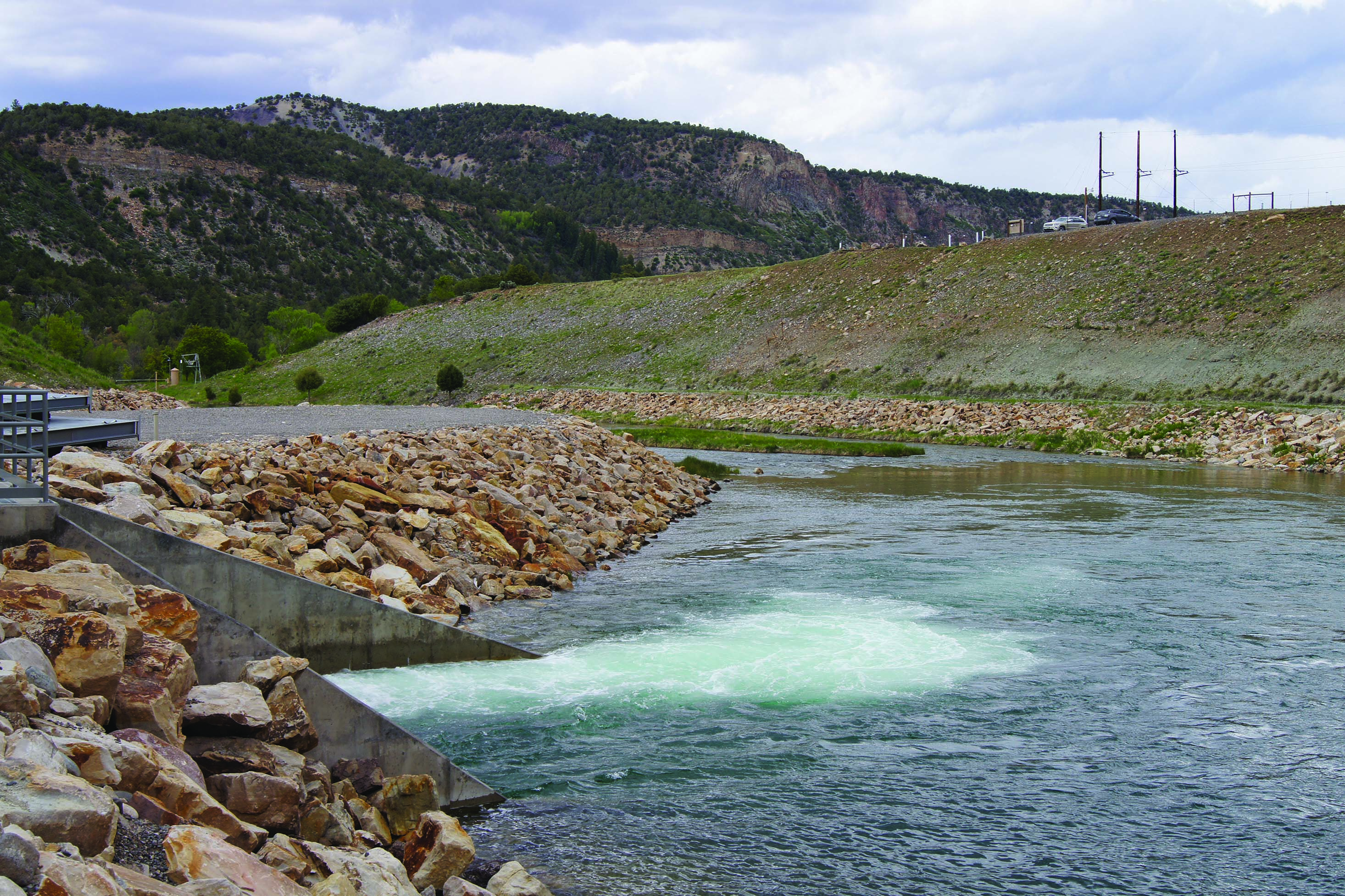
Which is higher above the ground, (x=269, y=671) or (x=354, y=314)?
(x=354, y=314)

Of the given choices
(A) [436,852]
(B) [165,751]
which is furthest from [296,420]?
(A) [436,852]

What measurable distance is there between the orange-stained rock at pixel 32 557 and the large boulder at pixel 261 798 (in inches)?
97.7

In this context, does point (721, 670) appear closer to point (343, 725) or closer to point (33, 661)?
point (343, 725)

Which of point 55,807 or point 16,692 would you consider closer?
point 55,807

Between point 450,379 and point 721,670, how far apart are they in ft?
202

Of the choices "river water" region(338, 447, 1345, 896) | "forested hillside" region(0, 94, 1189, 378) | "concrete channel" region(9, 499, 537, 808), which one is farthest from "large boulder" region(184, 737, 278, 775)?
"forested hillside" region(0, 94, 1189, 378)

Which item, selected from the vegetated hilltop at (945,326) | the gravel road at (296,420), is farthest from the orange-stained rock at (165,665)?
the vegetated hilltop at (945,326)

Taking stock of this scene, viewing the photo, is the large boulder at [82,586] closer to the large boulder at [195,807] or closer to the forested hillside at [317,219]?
the large boulder at [195,807]

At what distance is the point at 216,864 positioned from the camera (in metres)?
4.70

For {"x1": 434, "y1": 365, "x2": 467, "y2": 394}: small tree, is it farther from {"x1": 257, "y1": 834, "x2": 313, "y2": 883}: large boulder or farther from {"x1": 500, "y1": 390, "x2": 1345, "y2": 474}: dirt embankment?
{"x1": 257, "y1": 834, "x2": 313, "y2": 883}: large boulder

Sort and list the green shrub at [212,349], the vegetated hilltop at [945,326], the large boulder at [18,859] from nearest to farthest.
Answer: the large boulder at [18,859] → the vegetated hilltop at [945,326] → the green shrub at [212,349]

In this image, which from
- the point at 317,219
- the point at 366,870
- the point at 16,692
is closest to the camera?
the point at 16,692

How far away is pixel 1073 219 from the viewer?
7712cm

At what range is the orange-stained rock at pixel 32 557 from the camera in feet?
24.2
